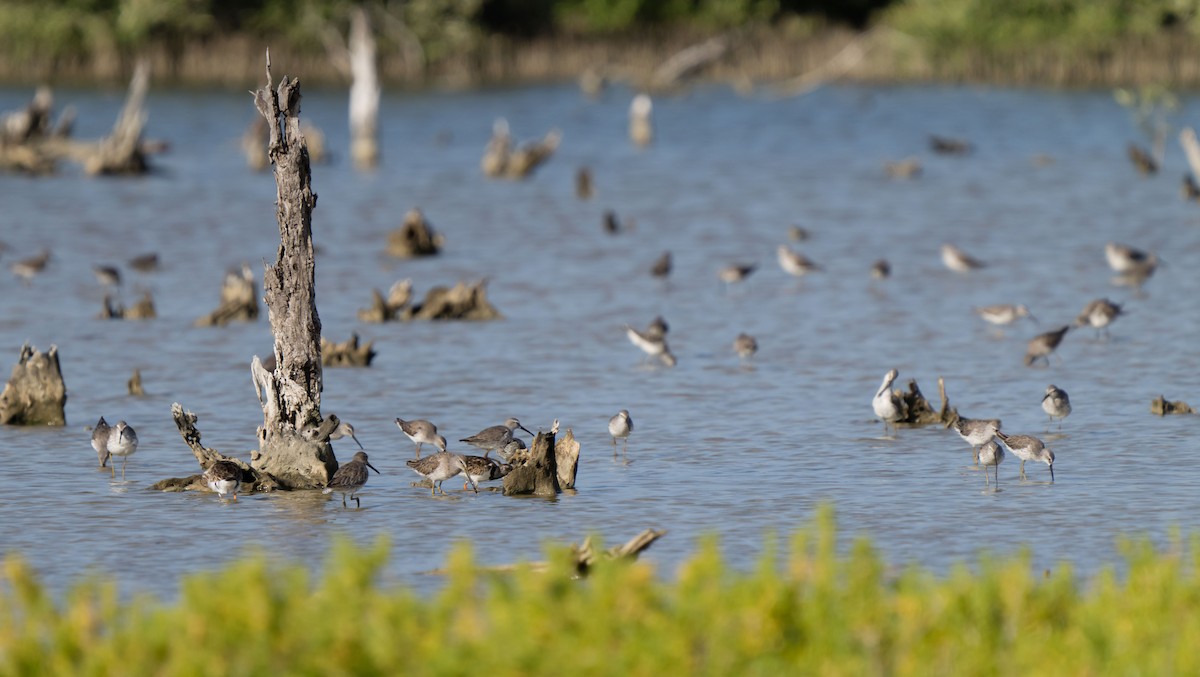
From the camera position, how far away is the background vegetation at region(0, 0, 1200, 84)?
70188 mm

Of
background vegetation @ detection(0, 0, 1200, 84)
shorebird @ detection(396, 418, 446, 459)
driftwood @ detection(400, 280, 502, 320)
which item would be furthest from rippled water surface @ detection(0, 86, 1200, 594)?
background vegetation @ detection(0, 0, 1200, 84)

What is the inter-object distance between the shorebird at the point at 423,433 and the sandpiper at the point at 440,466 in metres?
1.01

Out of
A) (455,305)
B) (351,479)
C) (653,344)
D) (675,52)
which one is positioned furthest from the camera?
(675,52)

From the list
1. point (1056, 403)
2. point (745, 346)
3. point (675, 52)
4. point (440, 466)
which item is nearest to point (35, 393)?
point (440, 466)

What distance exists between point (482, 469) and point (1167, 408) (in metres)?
6.90

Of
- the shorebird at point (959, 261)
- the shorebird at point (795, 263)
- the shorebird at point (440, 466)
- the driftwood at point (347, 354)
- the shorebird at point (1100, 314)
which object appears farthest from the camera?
the shorebird at point (959, 261)

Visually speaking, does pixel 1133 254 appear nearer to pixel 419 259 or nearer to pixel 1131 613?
pixel 419 259

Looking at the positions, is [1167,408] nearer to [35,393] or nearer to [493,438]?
[493,438]

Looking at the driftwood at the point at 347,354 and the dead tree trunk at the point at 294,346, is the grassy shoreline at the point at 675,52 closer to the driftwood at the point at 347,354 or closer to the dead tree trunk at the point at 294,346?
the driftwood at the point at 347,354

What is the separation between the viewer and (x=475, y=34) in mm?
77562

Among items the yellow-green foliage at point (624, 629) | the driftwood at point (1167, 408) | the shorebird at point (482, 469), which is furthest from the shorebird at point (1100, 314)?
the yellow-green foliage at point (624, 629)

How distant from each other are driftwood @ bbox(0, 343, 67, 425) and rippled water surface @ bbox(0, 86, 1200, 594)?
38 centimetres

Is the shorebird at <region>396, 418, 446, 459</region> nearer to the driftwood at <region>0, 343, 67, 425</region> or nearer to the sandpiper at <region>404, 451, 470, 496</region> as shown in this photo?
the sandpiper at <region>404, 451, 470, 496</region>

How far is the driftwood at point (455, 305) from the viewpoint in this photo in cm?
2500
